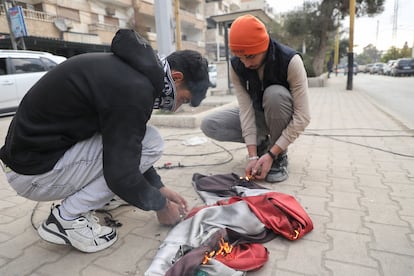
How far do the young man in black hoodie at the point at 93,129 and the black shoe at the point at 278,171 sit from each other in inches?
39.9

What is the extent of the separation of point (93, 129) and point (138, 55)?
39cm

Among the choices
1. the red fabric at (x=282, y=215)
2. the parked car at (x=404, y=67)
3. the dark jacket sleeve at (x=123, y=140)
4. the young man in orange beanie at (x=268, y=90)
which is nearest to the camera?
the dark jacket sleeve at (x=123, y=140)

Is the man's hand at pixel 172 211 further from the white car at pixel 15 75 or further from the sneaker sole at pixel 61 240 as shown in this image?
the white car at pixel 15 75

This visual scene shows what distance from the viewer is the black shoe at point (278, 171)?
2.34 metres

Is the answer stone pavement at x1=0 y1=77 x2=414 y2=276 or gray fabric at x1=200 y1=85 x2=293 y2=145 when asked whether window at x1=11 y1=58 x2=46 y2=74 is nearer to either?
stone pavement at x1=0 y1=77 x2=414 y2=276

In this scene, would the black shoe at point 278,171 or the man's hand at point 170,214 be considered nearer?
the man's hand at point 170,214

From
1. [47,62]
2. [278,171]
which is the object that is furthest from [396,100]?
[47,62]

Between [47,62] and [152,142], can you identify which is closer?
[152,142]

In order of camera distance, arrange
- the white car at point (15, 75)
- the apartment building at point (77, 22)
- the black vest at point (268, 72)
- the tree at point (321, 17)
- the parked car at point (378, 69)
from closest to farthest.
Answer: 1. the black vest at point (268, 72)
2. the white car at point (15, 75)
3. the apartment building at point (77, 22)
4. the tree at point (321, 17)
5. the parked car at point (378, 69)

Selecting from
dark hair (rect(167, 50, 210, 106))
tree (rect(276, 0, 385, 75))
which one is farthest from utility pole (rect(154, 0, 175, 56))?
tree (rect(276, 0, 385, 75))

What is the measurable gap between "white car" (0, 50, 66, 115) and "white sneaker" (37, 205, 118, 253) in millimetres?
5882

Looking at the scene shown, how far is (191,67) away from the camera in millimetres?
1458

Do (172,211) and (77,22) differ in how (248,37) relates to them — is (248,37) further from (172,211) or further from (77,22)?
(77,22)

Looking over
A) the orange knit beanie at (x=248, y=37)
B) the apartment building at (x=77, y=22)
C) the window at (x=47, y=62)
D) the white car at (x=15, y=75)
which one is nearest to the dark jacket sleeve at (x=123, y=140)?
the orange knit beanie at (x=248, y=37)
